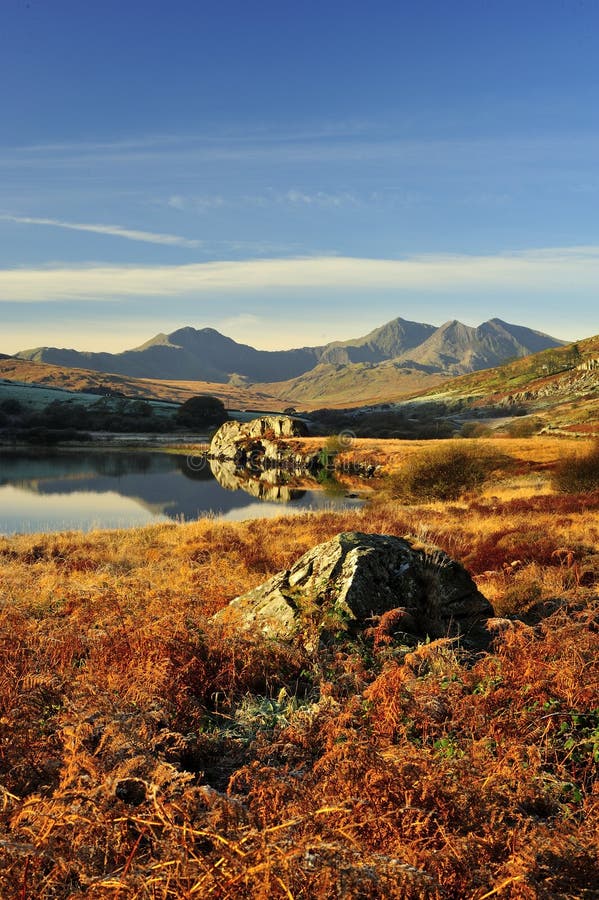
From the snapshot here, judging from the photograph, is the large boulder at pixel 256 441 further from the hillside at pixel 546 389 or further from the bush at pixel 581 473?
the bush at pixel 581 473

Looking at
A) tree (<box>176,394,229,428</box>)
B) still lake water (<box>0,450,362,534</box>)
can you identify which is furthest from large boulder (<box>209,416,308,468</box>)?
tree (<box>176,394,229,428</box>)

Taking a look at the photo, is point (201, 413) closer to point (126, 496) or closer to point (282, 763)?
point (126, 496)

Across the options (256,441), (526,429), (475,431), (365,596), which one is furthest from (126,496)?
(475,431)

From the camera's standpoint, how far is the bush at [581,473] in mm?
30359

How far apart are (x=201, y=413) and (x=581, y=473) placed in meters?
106

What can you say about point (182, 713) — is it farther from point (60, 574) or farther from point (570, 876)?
point (60, 574)

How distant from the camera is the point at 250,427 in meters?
86.5

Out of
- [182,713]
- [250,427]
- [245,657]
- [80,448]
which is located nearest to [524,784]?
[182,713]

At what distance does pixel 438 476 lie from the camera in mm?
37406

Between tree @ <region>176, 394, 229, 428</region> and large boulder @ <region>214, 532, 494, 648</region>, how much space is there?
119m

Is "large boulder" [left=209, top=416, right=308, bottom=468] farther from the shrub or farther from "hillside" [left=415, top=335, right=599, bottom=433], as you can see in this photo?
"hillside" [left=415, top=335, right=599, bottom=433]

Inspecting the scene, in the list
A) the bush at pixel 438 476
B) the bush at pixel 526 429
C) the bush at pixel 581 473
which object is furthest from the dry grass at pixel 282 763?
the bush at pixel 526 429

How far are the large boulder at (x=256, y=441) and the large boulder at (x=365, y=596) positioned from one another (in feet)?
202

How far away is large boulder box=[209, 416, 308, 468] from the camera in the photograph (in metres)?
74.1
